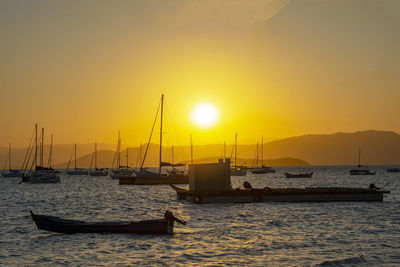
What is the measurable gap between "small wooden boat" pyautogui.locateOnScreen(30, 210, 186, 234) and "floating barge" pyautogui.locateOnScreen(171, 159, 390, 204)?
63.6 ft

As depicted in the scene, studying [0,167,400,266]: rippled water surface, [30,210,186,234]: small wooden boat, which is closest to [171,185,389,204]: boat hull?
[0,167,400,266]: rippled water surface

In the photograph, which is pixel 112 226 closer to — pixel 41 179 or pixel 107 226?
pixel 107 226

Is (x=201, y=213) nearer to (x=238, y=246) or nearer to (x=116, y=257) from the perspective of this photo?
(x=238, y=246)

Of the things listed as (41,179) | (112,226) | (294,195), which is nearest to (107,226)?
(112,226)

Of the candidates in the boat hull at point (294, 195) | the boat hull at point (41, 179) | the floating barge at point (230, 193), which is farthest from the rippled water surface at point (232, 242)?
the boat hull at point (41, 179)

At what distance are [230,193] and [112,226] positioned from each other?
21758 mm

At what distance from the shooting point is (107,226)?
31250 millimetres

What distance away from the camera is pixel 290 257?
23859mm

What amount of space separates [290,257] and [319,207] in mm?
27384

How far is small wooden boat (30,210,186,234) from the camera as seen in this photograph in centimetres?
3095

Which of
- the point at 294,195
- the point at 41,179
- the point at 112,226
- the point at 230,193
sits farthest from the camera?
the point at 41,179

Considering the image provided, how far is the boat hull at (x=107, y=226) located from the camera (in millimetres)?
30969

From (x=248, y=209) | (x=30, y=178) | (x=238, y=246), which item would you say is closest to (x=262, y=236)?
(x=238, y=246)

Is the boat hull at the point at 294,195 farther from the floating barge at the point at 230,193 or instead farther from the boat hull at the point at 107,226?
the boat hull at the point at 107,226
